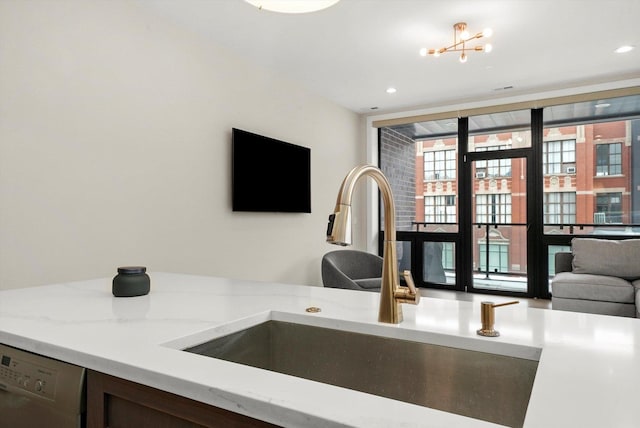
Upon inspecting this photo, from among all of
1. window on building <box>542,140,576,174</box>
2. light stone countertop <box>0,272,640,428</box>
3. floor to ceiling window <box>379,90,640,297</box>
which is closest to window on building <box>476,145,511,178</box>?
floor to ceiling window <box>379,90,640,297</box>

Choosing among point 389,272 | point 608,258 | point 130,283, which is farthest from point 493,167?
point 130,283

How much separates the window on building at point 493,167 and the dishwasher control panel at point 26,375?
515 centimetres

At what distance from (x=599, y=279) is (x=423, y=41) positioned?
8.47 feet

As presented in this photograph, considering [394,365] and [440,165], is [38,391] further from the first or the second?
[440,165]

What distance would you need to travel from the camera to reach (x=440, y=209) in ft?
18.1

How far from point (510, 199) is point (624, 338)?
4507 mm

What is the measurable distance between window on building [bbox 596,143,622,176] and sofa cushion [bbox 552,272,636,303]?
1.40 metres

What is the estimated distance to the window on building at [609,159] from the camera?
4559mm

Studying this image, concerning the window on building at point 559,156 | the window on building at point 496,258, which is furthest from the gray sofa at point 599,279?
the window on building at point 559,156

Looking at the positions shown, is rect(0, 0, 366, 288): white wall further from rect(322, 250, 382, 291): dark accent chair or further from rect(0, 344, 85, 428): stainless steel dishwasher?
rect(0, 344, 85, 428): stainless steel dishwasher

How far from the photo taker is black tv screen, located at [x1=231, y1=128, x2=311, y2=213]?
3609 millimetres

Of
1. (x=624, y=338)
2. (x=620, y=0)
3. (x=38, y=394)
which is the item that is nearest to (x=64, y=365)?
(x=38, y=394)

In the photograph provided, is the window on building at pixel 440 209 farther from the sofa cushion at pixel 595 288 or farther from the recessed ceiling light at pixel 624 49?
the recessed ceiling light at pixel 624 49

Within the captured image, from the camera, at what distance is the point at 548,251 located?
4.82m
